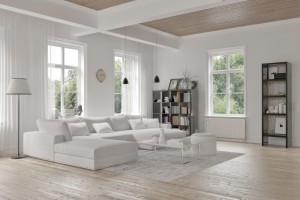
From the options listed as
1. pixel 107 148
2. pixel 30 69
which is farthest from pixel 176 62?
pixel 107 148

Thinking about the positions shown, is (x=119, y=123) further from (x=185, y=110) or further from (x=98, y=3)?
(x=98, y=3)

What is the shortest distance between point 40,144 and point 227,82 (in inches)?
223

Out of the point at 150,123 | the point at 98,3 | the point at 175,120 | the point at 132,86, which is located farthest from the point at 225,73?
the point at 98,3

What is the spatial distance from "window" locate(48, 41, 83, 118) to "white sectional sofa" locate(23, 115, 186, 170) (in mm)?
841

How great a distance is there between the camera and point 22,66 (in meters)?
6.71

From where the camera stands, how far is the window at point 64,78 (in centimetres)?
723

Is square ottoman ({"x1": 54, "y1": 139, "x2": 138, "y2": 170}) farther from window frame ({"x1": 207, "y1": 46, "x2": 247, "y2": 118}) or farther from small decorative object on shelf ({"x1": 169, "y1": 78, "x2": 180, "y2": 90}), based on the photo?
small decorative object on shelf ({"x1": 169, "y1": 78, "x2": 180, "y2": 90})

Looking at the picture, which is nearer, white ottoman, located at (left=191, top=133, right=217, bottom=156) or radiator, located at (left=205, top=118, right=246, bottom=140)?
white ottoman, located at (left=191, top=133, right=217, bottom=156)

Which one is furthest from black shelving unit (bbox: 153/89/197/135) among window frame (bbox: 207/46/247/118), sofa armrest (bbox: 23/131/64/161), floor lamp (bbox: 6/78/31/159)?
floor lamp (bbox: 6/78/31/159)

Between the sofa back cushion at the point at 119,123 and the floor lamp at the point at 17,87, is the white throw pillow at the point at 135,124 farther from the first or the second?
the floor lamp at the point at 17,87

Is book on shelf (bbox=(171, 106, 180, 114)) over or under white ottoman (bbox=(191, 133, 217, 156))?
over

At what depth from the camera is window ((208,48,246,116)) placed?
8.79 meters

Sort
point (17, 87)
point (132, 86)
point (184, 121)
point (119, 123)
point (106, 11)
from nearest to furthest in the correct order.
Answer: point (17, 87), point (106, 11), point (119, 123), point (184, 121), point (132, 86)

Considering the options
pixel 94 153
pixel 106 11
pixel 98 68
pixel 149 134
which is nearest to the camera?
pixel 94 153
